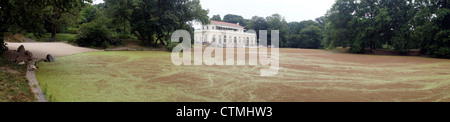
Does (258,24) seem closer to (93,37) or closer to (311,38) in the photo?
(311,38)

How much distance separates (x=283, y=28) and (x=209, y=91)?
6351 cm

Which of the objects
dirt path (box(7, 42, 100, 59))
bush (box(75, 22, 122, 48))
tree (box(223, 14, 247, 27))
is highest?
tree (box(223, 14, 247, 27))

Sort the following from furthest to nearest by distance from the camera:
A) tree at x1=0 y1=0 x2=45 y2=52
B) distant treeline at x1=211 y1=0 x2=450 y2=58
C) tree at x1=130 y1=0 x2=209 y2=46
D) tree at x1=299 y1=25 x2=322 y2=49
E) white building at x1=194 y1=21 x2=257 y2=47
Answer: tree at x1=299 y1=25 x2=322 y2=49 → white building at x1=194 y1=21 x2=257 y2=47 → tree at x1=130 y1=0 x2=209 y2=46 → distant treeline at x1=211 y1=0 x2=450 y2=58 → tree at x1=0 y1=0 x2=45 y2=52

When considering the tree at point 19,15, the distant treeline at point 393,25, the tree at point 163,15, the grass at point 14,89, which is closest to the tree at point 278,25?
the distant treeline at point 393,25

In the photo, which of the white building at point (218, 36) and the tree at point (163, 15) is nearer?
the tree at point (163, 15)

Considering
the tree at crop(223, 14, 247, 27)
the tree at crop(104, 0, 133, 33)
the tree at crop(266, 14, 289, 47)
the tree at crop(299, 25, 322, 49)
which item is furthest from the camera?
the tree at crop(223, 14, 247, 27)

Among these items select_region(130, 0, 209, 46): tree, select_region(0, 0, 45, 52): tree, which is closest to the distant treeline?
select_region(130, 0, 209, 46): tree

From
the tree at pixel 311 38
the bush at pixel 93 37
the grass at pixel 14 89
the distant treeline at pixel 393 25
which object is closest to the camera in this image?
the grass at pixel 14 89

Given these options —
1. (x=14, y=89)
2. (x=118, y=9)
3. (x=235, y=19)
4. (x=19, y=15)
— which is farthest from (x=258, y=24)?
(x=14, y=89)

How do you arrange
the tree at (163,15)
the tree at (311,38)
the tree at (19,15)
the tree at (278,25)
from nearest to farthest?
the tree at (19,15)
the tree at (163,15)
the tree at (311,38)
the tree at (278,25)

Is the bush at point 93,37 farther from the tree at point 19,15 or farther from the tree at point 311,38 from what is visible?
the tree at point 311,38

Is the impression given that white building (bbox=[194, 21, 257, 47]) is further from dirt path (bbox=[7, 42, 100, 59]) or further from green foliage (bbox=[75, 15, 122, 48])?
dirt path (bbox=[7, 42, 100, 59])
